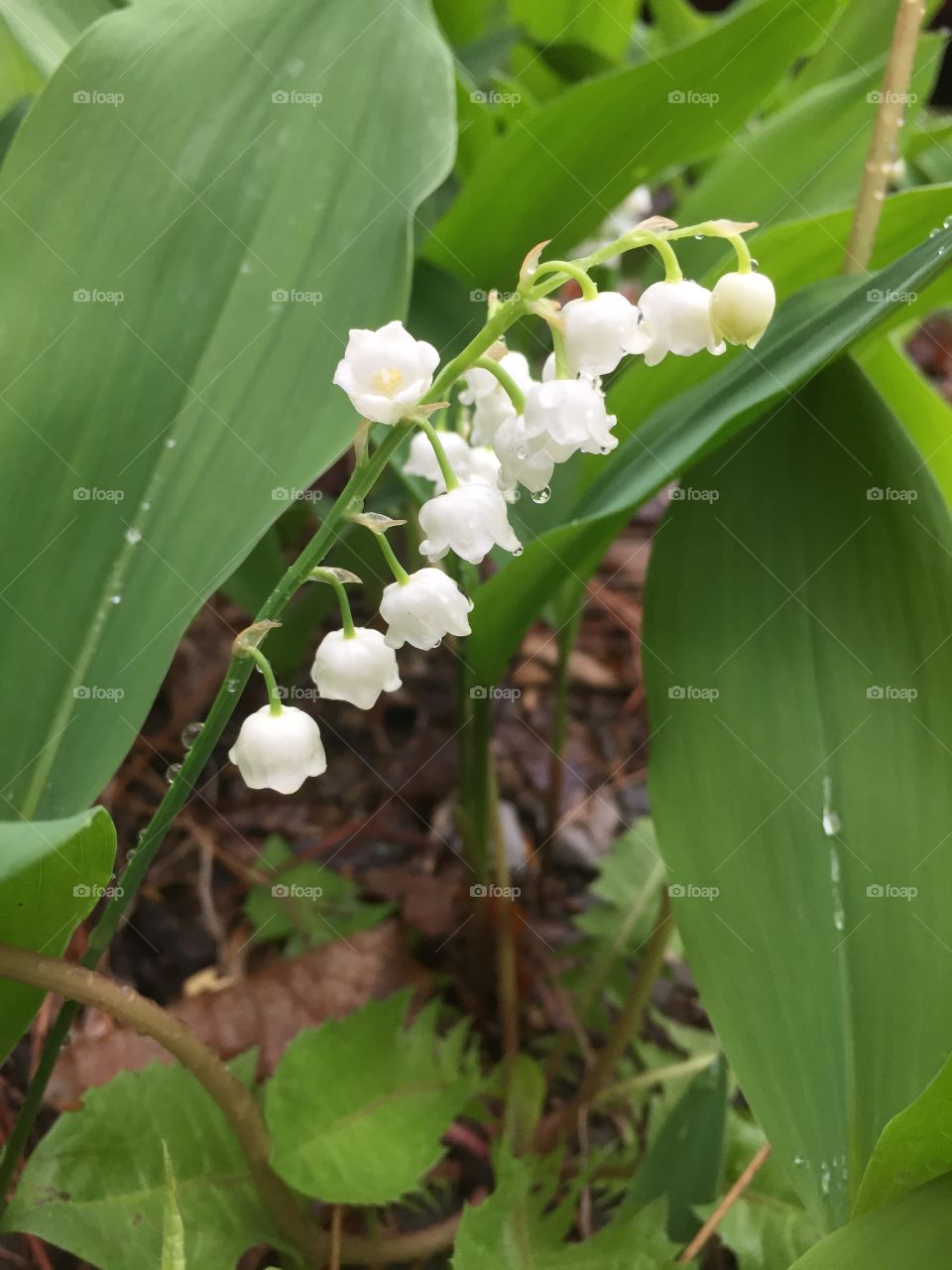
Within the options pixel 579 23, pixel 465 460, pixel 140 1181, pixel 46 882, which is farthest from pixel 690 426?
pixel 579 23

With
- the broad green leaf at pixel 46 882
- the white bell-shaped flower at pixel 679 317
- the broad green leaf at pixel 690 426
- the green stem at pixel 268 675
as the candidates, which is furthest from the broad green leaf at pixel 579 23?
the broad green leaf at pixel 46 882

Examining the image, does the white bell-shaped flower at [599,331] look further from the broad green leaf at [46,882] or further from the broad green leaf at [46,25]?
the broad green leaf at [46,25]

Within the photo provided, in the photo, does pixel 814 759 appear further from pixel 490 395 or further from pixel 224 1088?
pixel 224 1088

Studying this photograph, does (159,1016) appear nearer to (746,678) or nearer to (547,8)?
(746,678)

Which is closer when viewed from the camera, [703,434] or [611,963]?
[703,434]

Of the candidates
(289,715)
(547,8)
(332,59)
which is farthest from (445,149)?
(547,8)

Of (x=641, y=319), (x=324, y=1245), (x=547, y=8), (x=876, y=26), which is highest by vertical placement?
(x=547, y=8)
